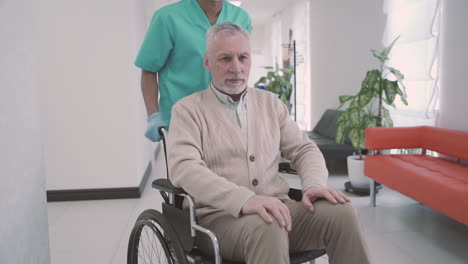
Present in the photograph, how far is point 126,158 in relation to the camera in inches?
151

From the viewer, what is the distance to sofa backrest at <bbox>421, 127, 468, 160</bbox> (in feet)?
9.27

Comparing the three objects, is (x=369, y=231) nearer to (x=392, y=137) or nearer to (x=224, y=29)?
(x=392, y=137)

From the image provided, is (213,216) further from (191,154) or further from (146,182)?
(146,182)

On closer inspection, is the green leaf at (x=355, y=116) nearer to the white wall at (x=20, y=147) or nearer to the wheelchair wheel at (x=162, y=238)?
the wheelchair wheel at (x=162, y=238)

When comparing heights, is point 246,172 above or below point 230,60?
below

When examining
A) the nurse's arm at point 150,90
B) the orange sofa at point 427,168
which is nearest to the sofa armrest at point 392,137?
the orange sofa at point 427,168

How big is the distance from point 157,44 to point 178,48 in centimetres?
9

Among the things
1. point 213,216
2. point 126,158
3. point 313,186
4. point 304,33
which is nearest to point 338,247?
point 313,186

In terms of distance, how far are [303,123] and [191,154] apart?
6.63m

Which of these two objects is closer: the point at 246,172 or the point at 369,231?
the point at 246,172

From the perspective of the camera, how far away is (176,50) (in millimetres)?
1763

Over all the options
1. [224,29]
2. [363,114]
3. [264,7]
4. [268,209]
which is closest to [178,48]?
[224,29]

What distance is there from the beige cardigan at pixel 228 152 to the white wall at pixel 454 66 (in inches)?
88.1

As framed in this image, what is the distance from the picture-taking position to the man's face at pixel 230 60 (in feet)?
4.70
